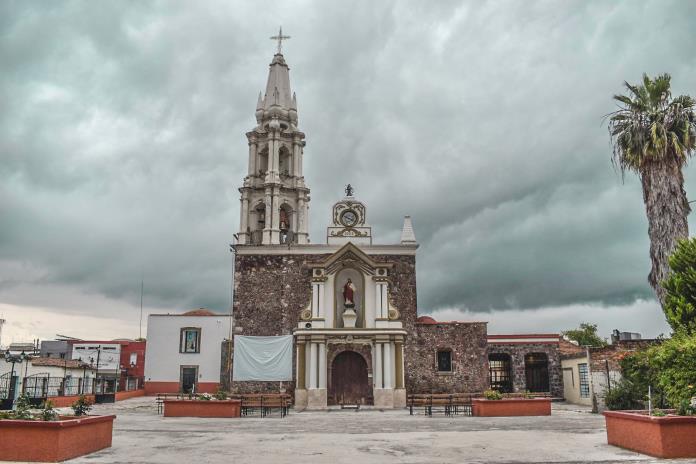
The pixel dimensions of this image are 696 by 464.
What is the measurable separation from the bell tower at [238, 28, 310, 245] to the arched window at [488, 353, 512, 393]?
554 inches

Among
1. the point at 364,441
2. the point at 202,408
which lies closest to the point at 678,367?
the point at 364,441

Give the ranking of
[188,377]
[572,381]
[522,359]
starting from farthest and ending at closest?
[188,377], [522,359], [572,381]

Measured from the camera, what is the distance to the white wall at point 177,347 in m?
44.6

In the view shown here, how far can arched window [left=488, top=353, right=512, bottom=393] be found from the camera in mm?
37625

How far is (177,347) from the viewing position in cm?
4528

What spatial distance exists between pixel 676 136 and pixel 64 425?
22.4m

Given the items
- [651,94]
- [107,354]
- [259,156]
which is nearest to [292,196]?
[259,156]

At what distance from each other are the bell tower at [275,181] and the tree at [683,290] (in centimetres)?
2385

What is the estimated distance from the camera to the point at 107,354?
54469mm

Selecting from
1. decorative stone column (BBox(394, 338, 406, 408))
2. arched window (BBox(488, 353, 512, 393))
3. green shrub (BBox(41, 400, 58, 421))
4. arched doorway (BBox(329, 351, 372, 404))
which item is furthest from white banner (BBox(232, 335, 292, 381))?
green shrub (BBox(41, 400, 58, 421))

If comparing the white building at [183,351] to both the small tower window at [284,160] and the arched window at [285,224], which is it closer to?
the arched window at [285,224]

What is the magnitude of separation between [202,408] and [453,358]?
46.1ft

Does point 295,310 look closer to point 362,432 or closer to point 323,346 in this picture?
point 323,346

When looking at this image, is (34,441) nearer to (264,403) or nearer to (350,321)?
(264,403)
